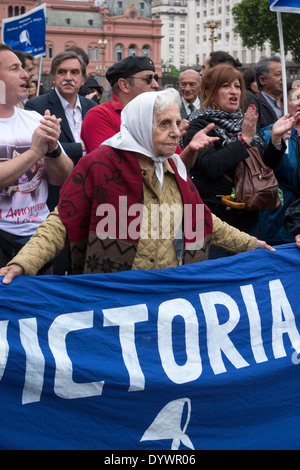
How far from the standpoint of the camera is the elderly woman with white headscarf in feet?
11.0

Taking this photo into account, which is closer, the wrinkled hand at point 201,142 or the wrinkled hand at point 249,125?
the wrinkled hand at point 201,142

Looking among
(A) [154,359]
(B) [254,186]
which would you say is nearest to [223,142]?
(B) [254,186]

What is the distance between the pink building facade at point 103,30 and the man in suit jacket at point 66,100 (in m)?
107

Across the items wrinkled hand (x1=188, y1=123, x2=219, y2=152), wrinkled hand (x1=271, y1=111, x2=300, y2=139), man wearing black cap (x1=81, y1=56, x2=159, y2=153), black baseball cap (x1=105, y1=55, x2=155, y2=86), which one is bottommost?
wrinkled hand (x1=188, y1=123, x2=219, y2=152)

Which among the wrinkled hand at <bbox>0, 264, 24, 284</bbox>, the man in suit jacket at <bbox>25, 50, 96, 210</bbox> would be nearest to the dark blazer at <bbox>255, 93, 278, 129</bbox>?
the man in suit jacket at <bbox>25, 50, 96, 210</bbox>

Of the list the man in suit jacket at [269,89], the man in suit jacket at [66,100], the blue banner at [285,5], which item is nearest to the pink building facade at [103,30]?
the man in suit jacket at [269,89]

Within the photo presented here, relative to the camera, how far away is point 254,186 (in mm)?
4711

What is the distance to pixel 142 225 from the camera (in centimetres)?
344

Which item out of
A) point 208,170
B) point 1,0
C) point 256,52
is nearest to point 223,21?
point 256,52

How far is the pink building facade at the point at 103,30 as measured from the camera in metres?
111

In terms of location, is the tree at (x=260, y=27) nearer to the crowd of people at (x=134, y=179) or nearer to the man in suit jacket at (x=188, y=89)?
the man in suit jacket at (x=188, y=89)

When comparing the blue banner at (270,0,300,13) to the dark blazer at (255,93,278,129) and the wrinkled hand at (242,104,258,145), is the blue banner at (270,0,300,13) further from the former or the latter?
the wrinkled hand at (242,104,258,145)

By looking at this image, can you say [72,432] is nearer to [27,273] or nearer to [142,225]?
[27,273]

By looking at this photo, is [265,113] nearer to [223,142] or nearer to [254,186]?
[223,142]
